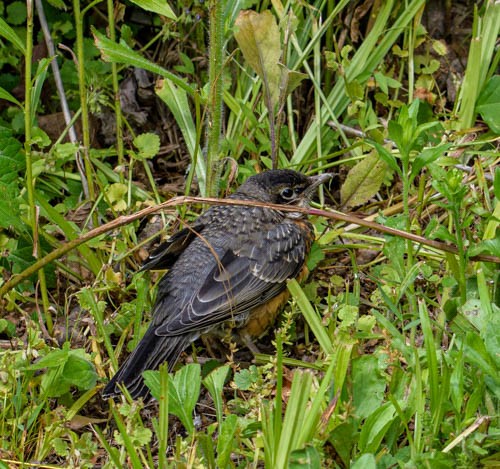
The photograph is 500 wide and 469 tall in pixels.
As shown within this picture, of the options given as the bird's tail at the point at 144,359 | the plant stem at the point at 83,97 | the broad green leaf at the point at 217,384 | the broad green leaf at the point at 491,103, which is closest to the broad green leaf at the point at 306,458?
the broad green leaf at the point at 217,384

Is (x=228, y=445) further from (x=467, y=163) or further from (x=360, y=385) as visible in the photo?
(x=467, y=163)

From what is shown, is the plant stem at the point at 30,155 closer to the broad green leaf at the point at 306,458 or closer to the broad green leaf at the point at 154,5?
the broad green leaf at the point at 154,5

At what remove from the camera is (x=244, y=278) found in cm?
452

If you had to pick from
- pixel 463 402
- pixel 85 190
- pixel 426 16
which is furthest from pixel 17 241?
pixel 426 16

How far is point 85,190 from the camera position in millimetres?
5500

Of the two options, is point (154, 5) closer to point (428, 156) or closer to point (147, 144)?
point (428, 156)

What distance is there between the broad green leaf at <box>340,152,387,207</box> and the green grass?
0.01 meters

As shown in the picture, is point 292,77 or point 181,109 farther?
point 181,109

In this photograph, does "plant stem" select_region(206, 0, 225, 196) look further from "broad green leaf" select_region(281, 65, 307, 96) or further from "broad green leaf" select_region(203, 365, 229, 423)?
"broad green leaf" select_region(203, 365, 229, 423)

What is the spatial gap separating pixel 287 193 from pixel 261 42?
853 mm

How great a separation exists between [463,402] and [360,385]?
15.5 inches

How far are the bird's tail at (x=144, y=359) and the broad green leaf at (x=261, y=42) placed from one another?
1.67m

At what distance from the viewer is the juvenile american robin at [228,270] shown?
4.23m

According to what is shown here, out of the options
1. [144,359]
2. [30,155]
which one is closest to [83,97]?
[30,155]
